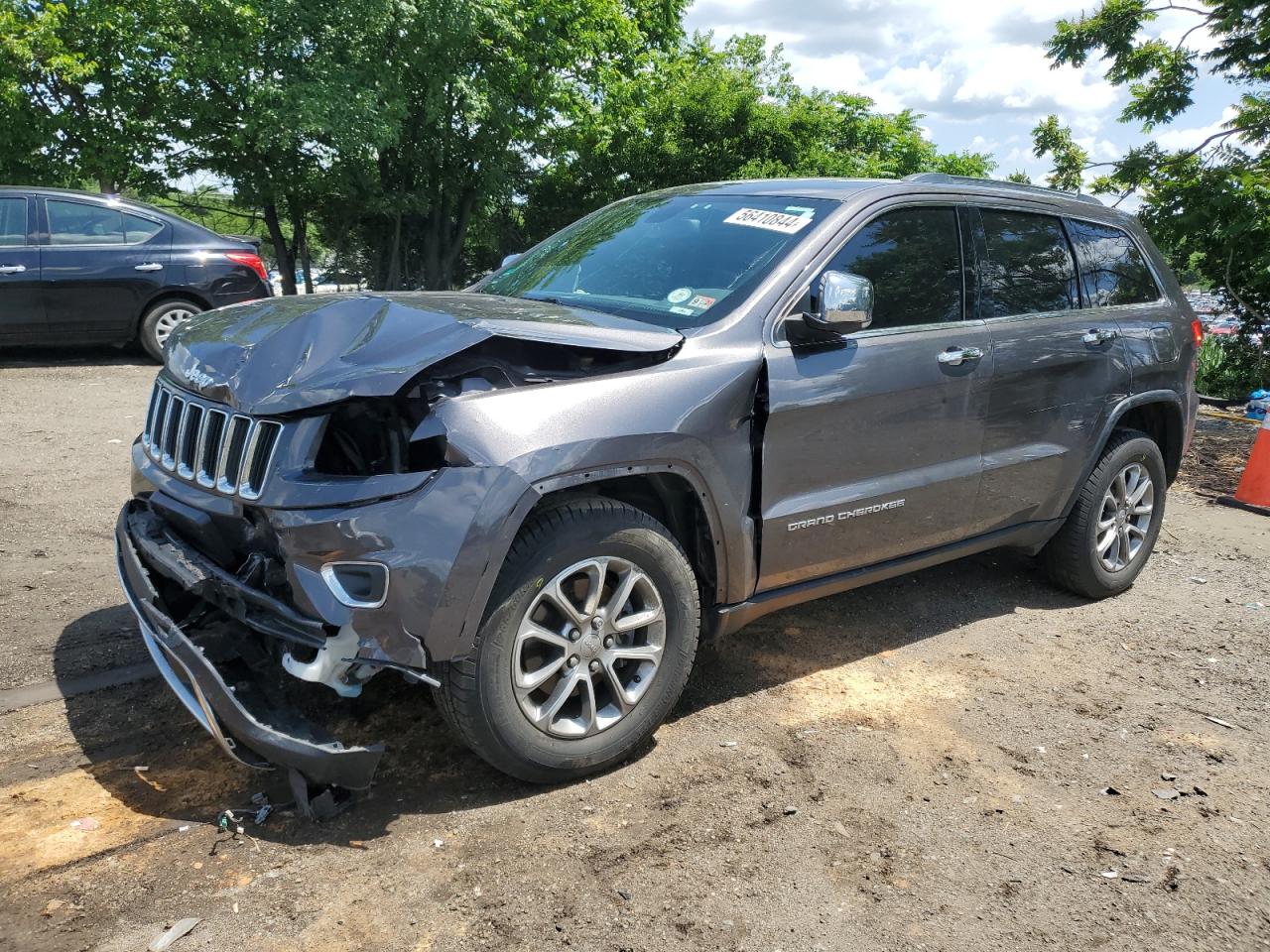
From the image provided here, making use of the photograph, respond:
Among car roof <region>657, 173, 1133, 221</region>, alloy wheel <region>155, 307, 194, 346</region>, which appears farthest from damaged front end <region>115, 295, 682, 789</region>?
alloy wheel <region>155, 307, 194, 346</region>

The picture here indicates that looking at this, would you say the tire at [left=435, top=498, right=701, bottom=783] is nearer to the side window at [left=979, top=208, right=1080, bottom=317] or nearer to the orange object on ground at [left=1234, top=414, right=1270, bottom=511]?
the side window at [left=979, top=208, right=1080, bottom=317]

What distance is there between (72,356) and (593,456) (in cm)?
1011

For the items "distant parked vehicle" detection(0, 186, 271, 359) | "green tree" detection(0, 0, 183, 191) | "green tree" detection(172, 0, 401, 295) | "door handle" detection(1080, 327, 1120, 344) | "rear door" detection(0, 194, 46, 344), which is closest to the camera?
"door handle" detection(1080, 327, 1120, 344)

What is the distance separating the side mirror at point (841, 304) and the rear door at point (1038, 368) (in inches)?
39.2

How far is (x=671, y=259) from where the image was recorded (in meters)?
4.01

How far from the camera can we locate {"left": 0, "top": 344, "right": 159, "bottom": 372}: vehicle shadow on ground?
10604 mm

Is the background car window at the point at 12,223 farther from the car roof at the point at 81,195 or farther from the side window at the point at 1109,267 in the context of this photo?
the side window at the point at 1109,267

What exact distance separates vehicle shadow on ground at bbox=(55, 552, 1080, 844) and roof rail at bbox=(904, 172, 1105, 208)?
6.67 feet

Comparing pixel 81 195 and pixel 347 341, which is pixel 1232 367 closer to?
pixel 81 195

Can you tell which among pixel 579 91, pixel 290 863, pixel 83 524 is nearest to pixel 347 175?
→ pixel 579 91

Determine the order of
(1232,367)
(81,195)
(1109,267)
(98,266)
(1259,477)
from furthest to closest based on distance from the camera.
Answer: (1232,367)
(81,195)
(98,266)
(1259,477)
(1109,267)

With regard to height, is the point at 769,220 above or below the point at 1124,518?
above

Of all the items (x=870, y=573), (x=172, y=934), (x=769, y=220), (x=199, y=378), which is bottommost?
(x=172, y=934)

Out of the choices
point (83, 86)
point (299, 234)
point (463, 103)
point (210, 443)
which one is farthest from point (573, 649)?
point (299, 234)
